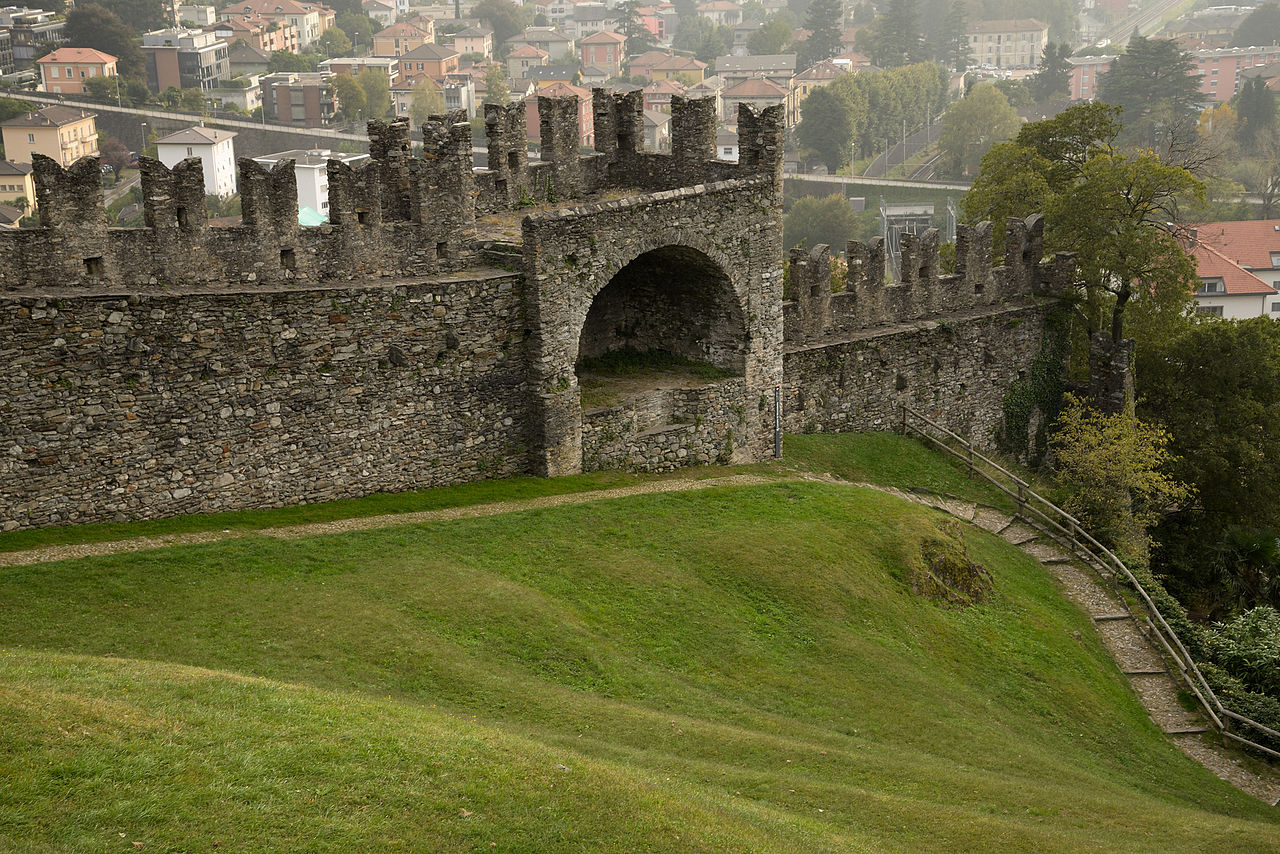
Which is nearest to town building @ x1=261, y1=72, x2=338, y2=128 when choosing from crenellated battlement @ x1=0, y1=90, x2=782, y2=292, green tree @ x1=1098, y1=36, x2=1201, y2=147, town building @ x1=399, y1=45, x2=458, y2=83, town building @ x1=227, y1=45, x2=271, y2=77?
town building @ x1=227, y1=45, x2=271, y2=77

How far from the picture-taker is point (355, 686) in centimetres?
1820

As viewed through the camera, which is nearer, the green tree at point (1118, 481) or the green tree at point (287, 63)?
the green tree at point (1118, 481)

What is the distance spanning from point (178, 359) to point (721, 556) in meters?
9.55

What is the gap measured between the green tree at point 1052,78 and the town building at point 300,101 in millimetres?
82459

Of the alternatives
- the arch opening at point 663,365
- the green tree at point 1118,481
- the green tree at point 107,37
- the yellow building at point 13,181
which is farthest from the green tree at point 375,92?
the green tree at point 1118,481

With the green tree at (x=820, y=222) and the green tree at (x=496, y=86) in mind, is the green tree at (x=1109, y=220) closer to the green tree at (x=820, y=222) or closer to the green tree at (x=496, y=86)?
the green tree at (x=820, y=222)

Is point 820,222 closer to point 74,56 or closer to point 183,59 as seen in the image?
point 74,56

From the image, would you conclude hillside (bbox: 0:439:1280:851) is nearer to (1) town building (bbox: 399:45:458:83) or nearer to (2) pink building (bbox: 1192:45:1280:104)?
(1) town building (bbox: 399:45:458:83)

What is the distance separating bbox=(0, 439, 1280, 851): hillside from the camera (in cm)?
1387

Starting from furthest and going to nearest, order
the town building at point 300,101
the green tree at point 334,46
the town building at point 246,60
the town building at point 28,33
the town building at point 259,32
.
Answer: the green tree at point 334,46 → the town building at point 259,32 → the town building at point 246,60 → the town building at point 28,33 → the town building at point 300,101

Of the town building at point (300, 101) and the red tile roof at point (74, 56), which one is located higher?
the red tile roof at point (74, 56)

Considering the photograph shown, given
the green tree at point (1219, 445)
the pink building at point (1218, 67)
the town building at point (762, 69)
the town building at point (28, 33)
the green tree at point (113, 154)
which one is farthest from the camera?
the pink building at point (1218, 67)

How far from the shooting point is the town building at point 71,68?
131875mm

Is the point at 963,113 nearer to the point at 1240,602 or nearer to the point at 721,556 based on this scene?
the point at 1240,602
